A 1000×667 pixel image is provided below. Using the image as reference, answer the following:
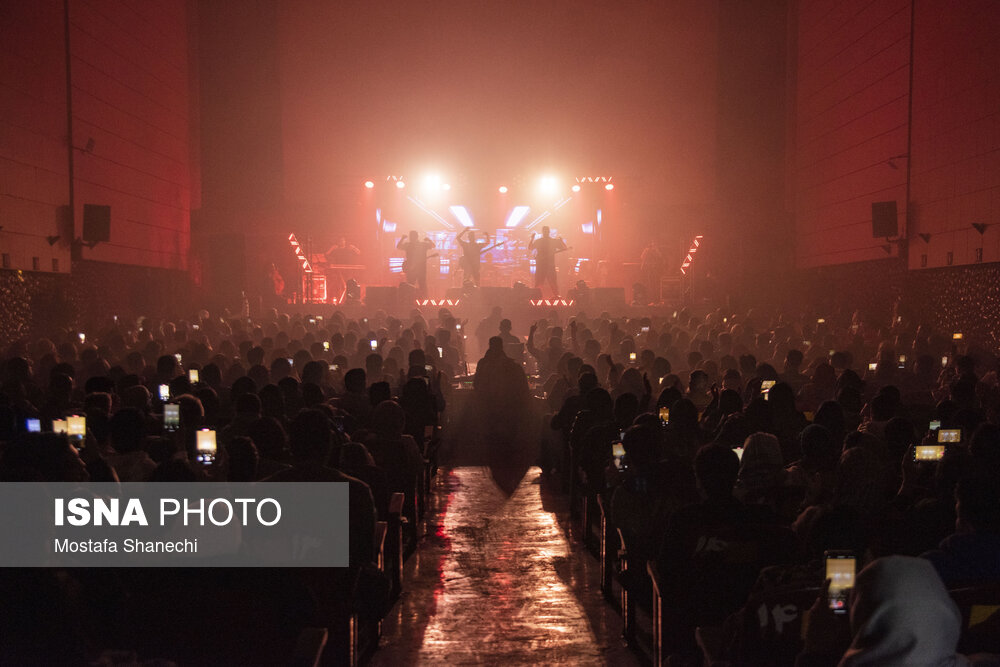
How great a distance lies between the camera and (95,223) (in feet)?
52.2

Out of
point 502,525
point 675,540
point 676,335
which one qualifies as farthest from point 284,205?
point 675,540

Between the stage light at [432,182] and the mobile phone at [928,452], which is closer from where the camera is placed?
the mobile phone at [928,452]

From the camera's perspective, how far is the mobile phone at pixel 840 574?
2547 mm

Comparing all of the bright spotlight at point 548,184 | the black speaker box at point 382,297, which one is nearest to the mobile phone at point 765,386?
the black speaker box at point 382,297

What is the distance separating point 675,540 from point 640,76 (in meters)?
24.7

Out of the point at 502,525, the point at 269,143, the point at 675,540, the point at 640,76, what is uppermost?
the point at 640,76

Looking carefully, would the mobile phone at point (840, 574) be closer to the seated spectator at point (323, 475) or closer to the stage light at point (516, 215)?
the seated spectator at point (323, 475)

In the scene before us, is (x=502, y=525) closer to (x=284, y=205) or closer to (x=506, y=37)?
(x=284, y=205)

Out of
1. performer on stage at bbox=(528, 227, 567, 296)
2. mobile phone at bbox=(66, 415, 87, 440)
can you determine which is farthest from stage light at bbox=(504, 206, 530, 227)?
mobile phone at bbox=(66, 415, 87, 440)

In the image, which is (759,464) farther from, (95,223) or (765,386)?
(95,223)

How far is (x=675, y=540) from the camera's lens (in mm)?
3715

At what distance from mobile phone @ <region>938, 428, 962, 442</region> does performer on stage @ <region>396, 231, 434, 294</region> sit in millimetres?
17905

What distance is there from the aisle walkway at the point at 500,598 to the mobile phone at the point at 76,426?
95.2 inches

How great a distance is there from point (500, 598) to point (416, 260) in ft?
58.0
